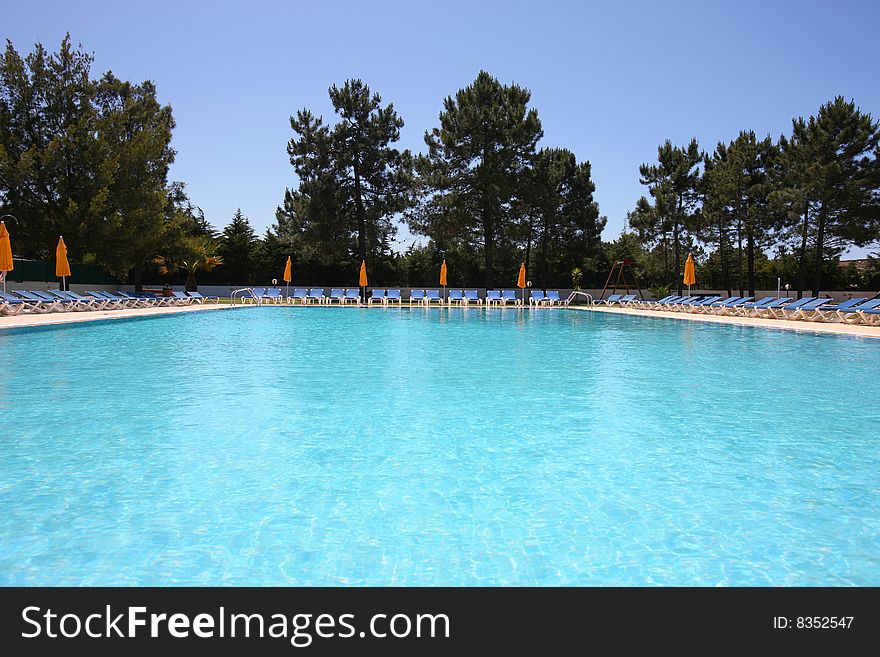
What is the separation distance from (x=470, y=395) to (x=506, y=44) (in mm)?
16645

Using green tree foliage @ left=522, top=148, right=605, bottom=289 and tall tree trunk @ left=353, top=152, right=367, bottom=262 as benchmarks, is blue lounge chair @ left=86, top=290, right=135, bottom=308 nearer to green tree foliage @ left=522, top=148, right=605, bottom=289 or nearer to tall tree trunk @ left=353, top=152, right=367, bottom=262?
tall tree trunk @ left=353, top=152, right=367, bottom=262

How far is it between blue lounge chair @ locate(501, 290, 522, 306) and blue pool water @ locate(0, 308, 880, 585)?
22.2 metres

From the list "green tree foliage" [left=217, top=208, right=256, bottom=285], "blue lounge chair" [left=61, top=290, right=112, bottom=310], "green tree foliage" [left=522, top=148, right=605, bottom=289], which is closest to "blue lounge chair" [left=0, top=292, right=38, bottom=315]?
"blue lounge chair" [left=61, top=290, right=112, bottom=310]

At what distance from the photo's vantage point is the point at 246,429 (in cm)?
475

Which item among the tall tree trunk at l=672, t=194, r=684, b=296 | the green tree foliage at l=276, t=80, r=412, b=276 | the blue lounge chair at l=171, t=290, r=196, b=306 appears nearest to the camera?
the blue lounge chair at l=171, t=290, r=196, b=306

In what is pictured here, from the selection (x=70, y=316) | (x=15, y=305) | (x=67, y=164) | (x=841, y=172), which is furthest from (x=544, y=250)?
(x=15, y=305)

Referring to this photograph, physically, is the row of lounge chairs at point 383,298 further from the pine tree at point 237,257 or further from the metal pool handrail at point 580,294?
the pine tree at point 237,257

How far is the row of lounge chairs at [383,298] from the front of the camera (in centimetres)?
2930

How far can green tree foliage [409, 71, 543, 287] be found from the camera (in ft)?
101

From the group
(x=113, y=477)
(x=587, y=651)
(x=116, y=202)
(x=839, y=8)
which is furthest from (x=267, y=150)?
(x=587, y=651)

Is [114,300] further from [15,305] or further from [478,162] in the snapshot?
[478,162]

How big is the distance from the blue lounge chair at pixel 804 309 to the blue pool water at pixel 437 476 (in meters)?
11.0

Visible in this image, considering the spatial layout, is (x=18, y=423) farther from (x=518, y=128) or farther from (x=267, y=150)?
(x=518, y=128)

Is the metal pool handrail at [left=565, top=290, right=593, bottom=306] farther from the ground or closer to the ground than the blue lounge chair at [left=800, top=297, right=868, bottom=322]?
farther from the ground
